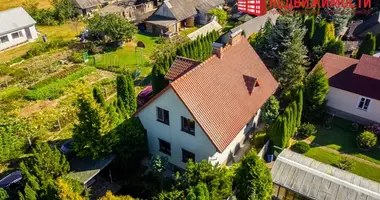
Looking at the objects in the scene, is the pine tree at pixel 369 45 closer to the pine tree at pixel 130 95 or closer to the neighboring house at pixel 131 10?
the pine tree at pixel 130 95

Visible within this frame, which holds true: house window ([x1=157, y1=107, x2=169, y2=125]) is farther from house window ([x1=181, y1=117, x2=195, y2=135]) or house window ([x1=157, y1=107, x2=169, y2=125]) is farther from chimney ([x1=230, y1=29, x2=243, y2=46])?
chimney ([x1=230, y1=29, x2=243, y2=46])

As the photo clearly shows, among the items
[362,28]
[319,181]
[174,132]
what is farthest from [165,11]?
[319,181]

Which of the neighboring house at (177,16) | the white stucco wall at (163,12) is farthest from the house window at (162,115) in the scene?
the white stucco wall at (163,12)

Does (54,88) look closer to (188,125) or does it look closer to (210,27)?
(188,125)

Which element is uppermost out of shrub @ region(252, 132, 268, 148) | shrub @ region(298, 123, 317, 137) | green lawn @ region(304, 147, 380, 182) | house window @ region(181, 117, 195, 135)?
house window @ region(181, 117, 195, 135)

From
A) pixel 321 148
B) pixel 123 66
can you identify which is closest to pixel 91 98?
pixel 321 148

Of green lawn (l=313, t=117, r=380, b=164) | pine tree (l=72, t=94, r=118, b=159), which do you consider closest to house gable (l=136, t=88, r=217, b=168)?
pine tree (l=72, t=94, r=118, b=159)

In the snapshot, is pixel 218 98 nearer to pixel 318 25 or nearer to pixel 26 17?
pixel 318 25
